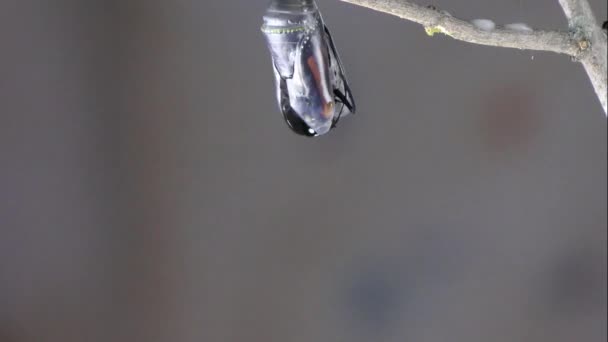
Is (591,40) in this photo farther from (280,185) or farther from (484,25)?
(280,185)

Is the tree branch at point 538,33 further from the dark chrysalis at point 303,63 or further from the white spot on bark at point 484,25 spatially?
the dark chrysalis at point 303,63

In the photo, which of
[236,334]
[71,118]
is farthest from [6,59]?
[236,334]

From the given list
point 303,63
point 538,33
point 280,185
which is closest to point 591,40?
point 538,33

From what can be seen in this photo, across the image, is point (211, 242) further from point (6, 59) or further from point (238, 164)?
point (6, 59)

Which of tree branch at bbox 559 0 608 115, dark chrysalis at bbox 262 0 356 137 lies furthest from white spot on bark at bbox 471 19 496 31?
dark chrysalis at bbox 262 0 356 137

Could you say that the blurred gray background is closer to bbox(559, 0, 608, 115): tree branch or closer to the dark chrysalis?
the dark chrysalis

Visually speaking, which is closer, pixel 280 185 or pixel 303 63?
pixel 303 63
